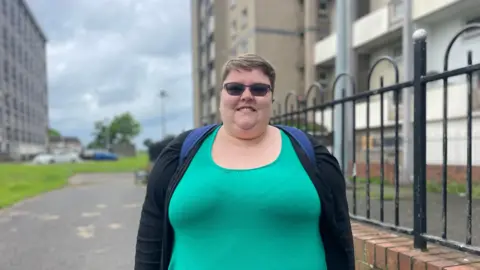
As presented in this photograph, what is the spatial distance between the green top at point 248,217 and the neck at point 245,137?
14 cm

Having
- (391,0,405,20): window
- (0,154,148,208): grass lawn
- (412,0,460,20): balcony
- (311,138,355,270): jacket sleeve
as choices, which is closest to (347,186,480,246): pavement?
(311,138,355,270): jacket sleeve

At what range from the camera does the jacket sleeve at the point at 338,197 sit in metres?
1.74

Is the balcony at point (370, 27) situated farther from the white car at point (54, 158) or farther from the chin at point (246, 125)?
the white car at point (54, 158)

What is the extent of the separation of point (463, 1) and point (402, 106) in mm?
3638

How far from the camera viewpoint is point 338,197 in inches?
69.3

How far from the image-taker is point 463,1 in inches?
435

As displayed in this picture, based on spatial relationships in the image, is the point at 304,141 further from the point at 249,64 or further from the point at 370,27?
the point at 370,27

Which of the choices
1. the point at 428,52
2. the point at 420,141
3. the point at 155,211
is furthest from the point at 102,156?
the point at 155,211

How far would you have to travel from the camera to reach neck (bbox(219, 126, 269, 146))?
177 centimetres

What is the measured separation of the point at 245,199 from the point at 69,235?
5.10 m

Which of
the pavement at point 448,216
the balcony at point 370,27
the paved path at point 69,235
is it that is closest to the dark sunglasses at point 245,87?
→ the pavement at point 448,216

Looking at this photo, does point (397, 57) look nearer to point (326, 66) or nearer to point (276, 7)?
point (326, 66)

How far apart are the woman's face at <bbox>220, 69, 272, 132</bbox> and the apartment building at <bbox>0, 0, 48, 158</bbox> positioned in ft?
166

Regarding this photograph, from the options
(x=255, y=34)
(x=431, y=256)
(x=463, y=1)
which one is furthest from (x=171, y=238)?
(x=255, y=34)
